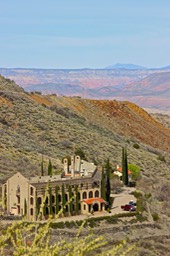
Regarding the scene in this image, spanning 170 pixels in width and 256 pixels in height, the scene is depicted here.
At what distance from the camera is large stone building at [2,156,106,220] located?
3964cm

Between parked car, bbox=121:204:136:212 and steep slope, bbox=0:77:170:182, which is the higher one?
steep slope, bbox=0:77:170:182

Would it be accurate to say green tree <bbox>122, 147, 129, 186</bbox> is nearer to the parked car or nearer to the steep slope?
the steep slope

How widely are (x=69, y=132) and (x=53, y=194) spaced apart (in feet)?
118

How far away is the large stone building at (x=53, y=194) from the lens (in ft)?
130

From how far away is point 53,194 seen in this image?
4047 centimetres

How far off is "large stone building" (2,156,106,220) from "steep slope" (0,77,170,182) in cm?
658

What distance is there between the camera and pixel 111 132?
9262 centimetres

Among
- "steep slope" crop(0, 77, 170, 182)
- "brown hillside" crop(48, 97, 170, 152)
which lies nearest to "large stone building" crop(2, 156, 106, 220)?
"steep slope" crop(0, 77, 170, 182)

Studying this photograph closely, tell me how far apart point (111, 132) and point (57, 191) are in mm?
53373

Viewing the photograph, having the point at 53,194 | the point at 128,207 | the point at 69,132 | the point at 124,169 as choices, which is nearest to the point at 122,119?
the point at 69,132

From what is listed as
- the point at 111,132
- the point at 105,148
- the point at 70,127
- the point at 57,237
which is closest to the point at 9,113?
the point at 70,127

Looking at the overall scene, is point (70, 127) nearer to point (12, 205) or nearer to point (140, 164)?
point (140, 164)

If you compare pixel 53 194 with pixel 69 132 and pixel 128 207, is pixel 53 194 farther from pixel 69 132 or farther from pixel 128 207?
pixel 69 132

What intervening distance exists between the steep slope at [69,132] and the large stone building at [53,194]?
658 cm
